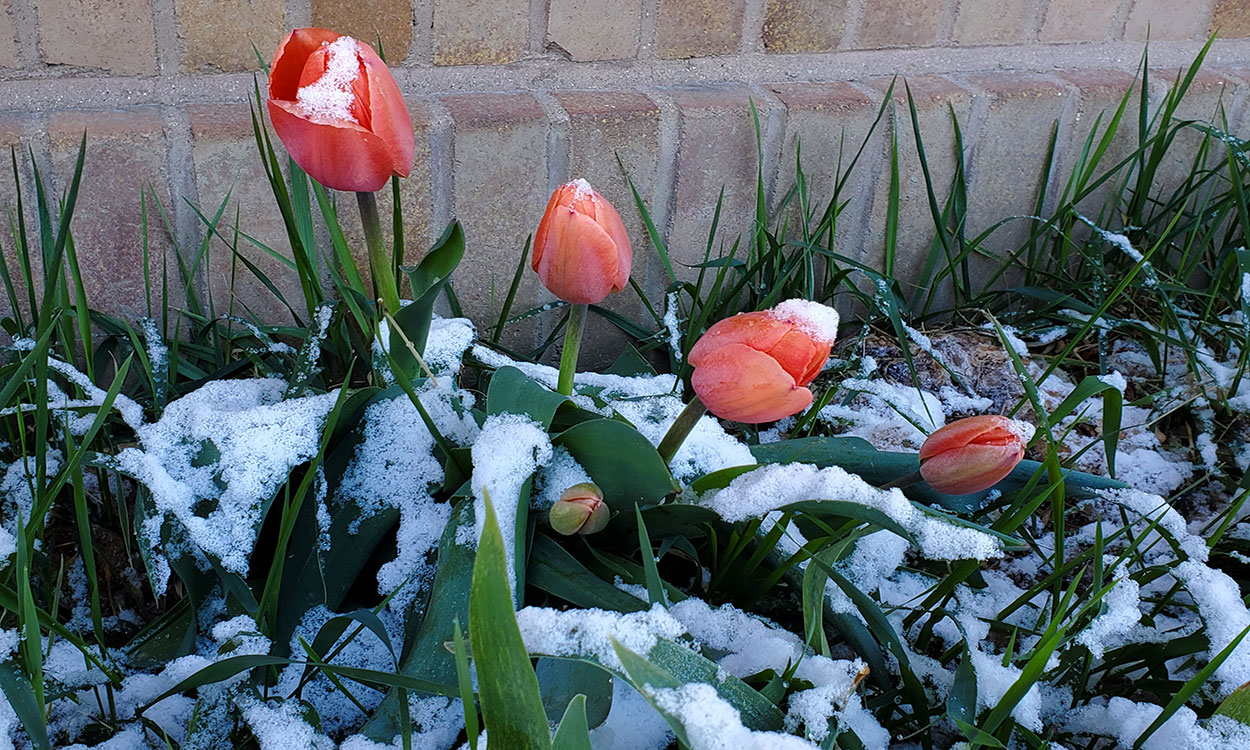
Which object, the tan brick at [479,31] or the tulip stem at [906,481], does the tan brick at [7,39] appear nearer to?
the tan brick at [479,31]

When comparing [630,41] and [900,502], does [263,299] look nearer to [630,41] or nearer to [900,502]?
[630,41]

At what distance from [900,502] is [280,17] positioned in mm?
872

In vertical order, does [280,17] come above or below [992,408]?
above

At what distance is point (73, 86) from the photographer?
Answer: 111 centimetres

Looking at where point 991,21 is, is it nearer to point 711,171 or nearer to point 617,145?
point 711,171

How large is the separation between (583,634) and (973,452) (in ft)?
0.94

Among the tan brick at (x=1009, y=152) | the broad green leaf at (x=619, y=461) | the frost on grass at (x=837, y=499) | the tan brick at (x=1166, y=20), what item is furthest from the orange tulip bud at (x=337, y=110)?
the tan brick at (x=1166, y=20)

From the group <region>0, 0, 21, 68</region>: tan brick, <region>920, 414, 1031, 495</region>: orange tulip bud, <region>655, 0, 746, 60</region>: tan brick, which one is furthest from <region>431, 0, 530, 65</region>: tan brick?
<region>920, 414, 1031, 495</region>: orange tulip bud

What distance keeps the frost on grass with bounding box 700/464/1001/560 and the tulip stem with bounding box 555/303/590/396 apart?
14 cm

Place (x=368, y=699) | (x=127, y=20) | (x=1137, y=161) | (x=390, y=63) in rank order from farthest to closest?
(x=1137, y=161), (x=390, y=63), (x=127, y=20), (x=368, y=699)

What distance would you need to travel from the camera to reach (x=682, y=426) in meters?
0.72

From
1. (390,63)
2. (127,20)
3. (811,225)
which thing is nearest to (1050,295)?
(811,225)

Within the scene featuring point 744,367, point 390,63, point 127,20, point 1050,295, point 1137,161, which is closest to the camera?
point 744,367

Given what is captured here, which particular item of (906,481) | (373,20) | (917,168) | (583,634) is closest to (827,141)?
(917,168)
